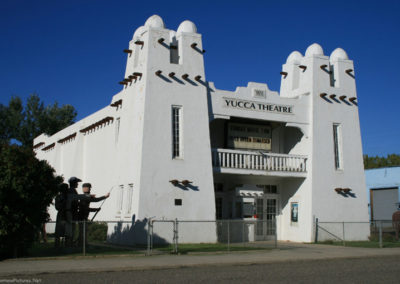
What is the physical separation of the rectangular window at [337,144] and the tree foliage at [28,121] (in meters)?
39.7

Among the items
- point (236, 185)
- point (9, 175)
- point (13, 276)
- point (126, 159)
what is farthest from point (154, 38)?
point (13, 276)

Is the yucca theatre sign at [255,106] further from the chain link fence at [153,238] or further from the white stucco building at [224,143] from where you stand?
the chain link fence at [153,238]

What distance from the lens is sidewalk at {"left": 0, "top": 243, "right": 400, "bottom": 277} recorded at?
1287cm

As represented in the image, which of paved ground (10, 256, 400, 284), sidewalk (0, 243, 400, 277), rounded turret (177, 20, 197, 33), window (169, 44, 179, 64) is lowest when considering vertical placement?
paved ground (10, 256, 400, 284)

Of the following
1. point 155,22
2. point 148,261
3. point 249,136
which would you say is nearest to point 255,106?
point 249,136

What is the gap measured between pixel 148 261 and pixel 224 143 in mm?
12047

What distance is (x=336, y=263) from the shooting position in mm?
15555

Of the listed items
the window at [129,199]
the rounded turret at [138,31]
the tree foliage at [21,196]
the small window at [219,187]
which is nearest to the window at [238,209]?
the small window at [219,187]

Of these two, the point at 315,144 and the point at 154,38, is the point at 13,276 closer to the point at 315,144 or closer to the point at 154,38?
the point at 154,38

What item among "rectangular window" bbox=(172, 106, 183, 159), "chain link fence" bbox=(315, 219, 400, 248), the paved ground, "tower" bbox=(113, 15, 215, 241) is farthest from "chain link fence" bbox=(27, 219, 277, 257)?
the paved ground

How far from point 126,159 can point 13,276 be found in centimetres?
1202

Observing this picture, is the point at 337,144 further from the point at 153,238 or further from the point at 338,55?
the point at 153,238

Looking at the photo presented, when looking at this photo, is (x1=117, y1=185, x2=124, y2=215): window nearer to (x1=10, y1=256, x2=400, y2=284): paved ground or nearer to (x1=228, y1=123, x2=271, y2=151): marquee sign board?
(x1=228, y1=123, x2=271, y2=151): marquee sign board

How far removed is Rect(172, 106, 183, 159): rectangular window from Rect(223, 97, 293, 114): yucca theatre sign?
2.76 meters
